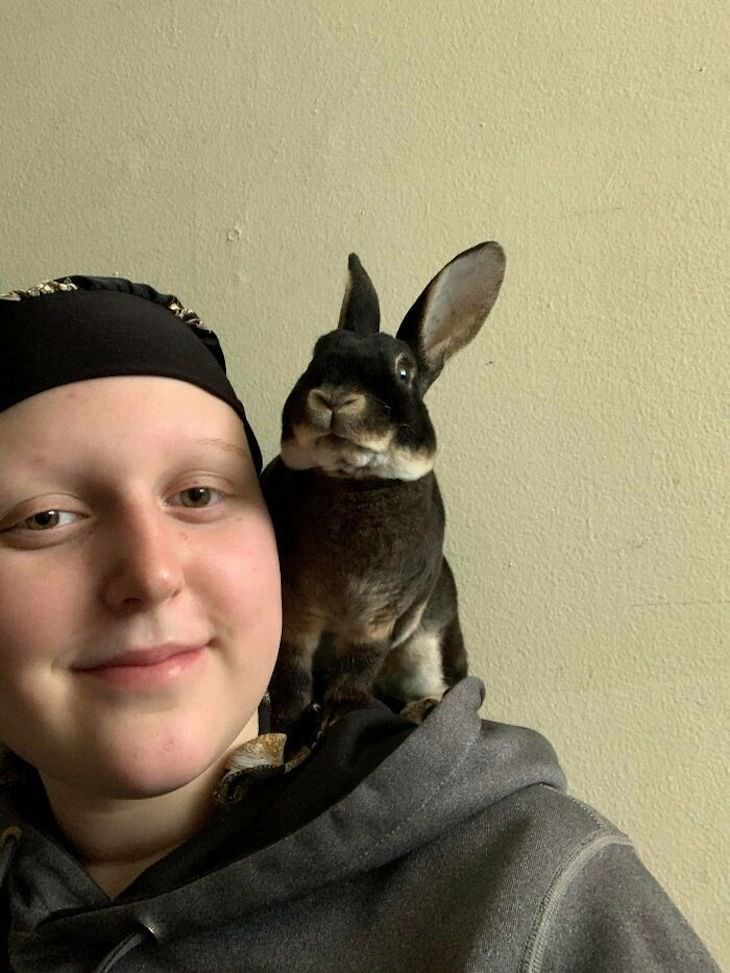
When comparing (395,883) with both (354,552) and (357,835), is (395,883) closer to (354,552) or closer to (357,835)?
(357,835)

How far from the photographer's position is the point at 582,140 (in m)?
1.01

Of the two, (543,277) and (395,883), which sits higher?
(543,277)

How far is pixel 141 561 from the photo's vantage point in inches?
27.4

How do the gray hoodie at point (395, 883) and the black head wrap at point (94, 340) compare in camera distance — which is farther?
the black head wrap at point (94, 340)

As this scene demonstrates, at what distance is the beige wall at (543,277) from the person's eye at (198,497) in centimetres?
35

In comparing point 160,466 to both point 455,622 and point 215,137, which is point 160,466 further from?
point 215,137

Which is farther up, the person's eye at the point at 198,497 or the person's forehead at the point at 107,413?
the person's forehead at the point at 107,413

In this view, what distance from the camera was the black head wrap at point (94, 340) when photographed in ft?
2.51

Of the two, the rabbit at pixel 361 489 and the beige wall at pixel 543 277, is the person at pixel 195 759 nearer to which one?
the rabbit at pixel 361 489

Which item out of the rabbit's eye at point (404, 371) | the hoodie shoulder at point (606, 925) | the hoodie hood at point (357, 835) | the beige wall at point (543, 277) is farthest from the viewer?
the beige wall at point (543, 277)

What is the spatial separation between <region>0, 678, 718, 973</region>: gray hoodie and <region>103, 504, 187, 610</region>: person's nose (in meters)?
0.19

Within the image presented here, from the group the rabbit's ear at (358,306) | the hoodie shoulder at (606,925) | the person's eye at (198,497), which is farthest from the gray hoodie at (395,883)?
the rabbit's ear at (358,306)

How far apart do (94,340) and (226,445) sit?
15 cm

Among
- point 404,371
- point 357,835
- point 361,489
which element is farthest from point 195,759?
point 404,371
